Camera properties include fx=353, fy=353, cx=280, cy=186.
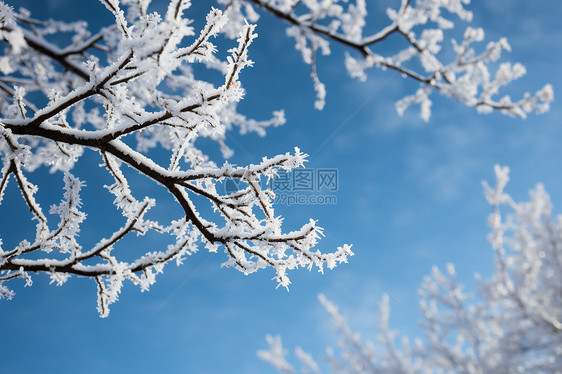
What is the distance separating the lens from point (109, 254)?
2221mm

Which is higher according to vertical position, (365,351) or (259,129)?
(259,129)

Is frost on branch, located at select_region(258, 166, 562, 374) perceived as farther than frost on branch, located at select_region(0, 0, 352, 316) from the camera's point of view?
Yes

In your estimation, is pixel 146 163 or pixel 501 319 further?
pixel 501 319

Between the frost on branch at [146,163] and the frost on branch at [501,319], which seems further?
the frost on branch at [501,319]

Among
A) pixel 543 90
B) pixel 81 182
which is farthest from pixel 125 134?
pixel 543 90

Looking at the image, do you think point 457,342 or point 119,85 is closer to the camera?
point 119,85

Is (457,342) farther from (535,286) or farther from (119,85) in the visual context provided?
(119,85)

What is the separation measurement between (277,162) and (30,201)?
1637 millimetres

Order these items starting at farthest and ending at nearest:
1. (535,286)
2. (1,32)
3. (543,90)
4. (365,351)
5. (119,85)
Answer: (365,351) → (535,286) → (543,90) → (119,85) → (1,32)

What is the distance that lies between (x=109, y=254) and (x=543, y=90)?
3.17 metres

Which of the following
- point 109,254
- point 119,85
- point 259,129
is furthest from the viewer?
point 259,129

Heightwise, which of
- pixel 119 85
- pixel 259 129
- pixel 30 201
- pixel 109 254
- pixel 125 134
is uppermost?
pixel 259 129

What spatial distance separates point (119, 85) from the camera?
68.7 inches

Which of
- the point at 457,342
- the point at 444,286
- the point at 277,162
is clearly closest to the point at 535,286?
the point at 444,286
